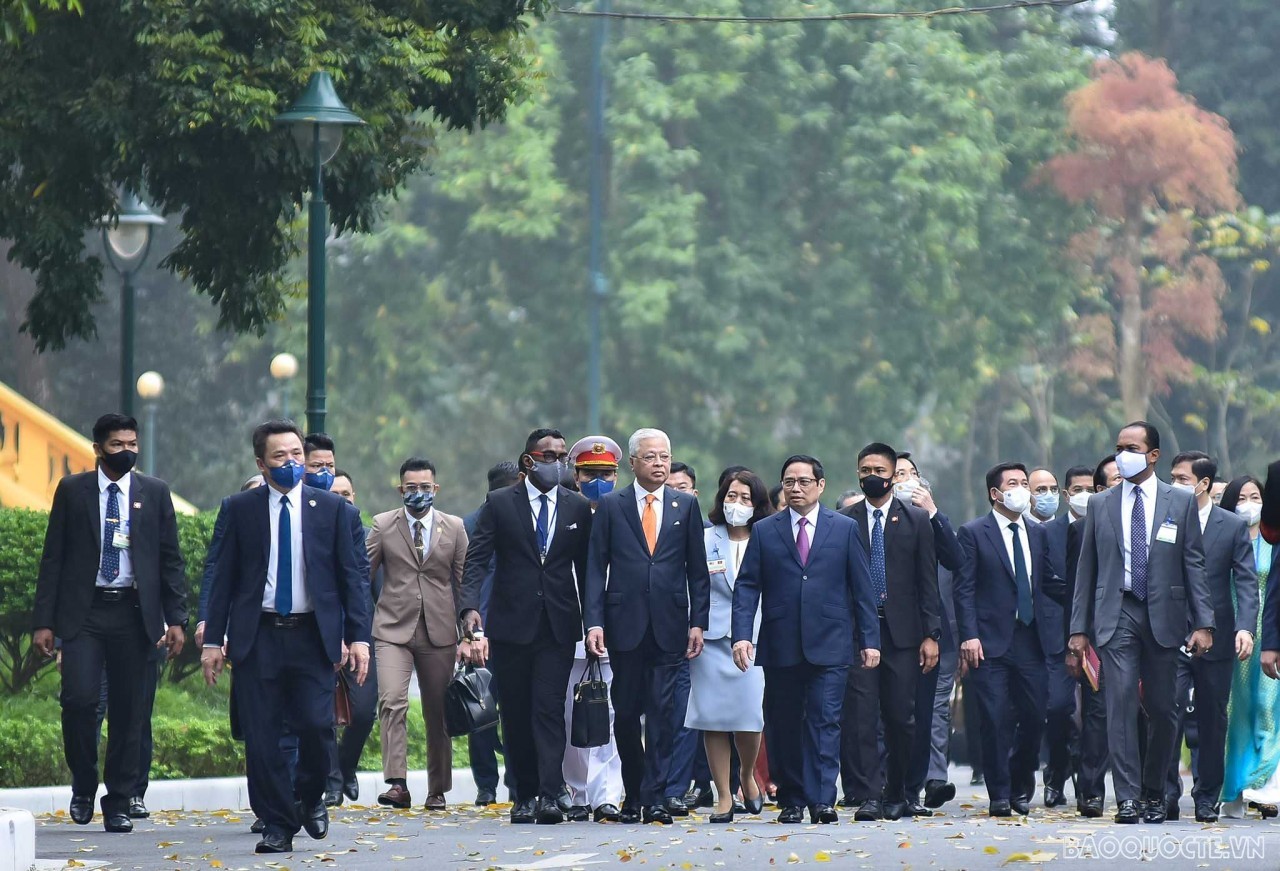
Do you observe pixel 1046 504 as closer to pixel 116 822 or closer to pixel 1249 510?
pixel 1249 510

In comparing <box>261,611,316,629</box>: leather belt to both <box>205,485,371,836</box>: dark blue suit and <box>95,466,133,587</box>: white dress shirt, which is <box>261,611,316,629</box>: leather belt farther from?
<box>95,466,133,587</box>: white dress shirt

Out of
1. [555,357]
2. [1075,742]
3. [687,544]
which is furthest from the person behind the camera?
[555,357]

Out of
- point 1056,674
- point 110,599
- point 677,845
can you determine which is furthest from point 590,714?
point 1056,674

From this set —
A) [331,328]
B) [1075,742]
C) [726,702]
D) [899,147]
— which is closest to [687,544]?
[726,702]

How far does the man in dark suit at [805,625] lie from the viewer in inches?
556

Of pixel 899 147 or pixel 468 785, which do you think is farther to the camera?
pixel 899 147

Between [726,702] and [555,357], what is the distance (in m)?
34.8

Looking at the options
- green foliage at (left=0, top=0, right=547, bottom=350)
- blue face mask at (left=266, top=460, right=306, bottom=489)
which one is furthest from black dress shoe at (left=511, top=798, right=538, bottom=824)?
green foliage at (left=0, top=0, right=547, bottom=350)

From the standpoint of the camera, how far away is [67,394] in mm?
49688

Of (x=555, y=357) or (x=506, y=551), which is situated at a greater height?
(x=555, y=357)

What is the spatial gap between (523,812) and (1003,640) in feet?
9.99

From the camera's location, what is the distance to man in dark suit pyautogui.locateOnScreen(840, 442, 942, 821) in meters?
14.8

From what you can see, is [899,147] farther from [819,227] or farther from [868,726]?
[868,726]

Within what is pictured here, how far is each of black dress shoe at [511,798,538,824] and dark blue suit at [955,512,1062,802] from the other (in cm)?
268
